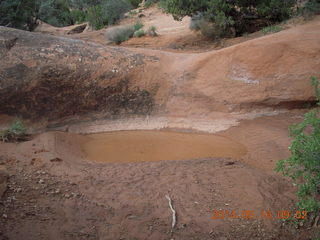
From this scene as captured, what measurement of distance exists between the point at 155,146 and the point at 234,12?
23.1 ft

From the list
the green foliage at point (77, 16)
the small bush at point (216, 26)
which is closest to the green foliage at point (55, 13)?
the green foliage at point (77, 16)

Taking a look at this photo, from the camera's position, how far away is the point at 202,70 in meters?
6.71

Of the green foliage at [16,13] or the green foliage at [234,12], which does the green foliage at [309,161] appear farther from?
the green foliage at [16,13]

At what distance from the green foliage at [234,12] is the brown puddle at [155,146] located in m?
5.78

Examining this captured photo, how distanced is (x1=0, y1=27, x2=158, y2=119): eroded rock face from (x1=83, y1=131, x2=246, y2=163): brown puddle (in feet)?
2.53

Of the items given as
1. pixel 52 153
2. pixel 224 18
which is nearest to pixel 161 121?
pixel 52 153

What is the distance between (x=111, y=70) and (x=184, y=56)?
1722 mm

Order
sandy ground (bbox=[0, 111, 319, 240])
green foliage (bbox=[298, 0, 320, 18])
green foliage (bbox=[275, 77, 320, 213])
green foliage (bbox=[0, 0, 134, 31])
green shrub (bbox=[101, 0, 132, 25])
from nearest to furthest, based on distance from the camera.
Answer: green foliage (bbox=[275, 77, 320, 213]) → sandy ground (bbox=[0, 111, 319, 240]) → green foliage (bbox=[298, 0, 320, 18]) → green foliage (bbox=[0, 0, 134, 31]) → green shrub (bbox=[101, 0, 132, 25])

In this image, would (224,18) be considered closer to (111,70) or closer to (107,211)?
(111,70)

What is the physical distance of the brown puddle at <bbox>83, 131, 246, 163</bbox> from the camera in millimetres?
5184

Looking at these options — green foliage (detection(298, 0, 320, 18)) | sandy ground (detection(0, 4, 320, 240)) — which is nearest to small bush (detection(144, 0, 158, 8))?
green foliage (detection(298, 0, 320, 18))

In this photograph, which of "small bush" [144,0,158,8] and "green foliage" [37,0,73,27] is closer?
"green foliage" [37,0,73,27]

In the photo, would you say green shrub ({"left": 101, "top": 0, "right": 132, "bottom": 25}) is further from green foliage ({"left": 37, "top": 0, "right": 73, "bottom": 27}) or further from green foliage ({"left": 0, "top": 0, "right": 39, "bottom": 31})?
green foliage ({"left": 0, "top": 0, "right": 39, "bottom": 31})

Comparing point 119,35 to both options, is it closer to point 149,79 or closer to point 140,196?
point 149,79
